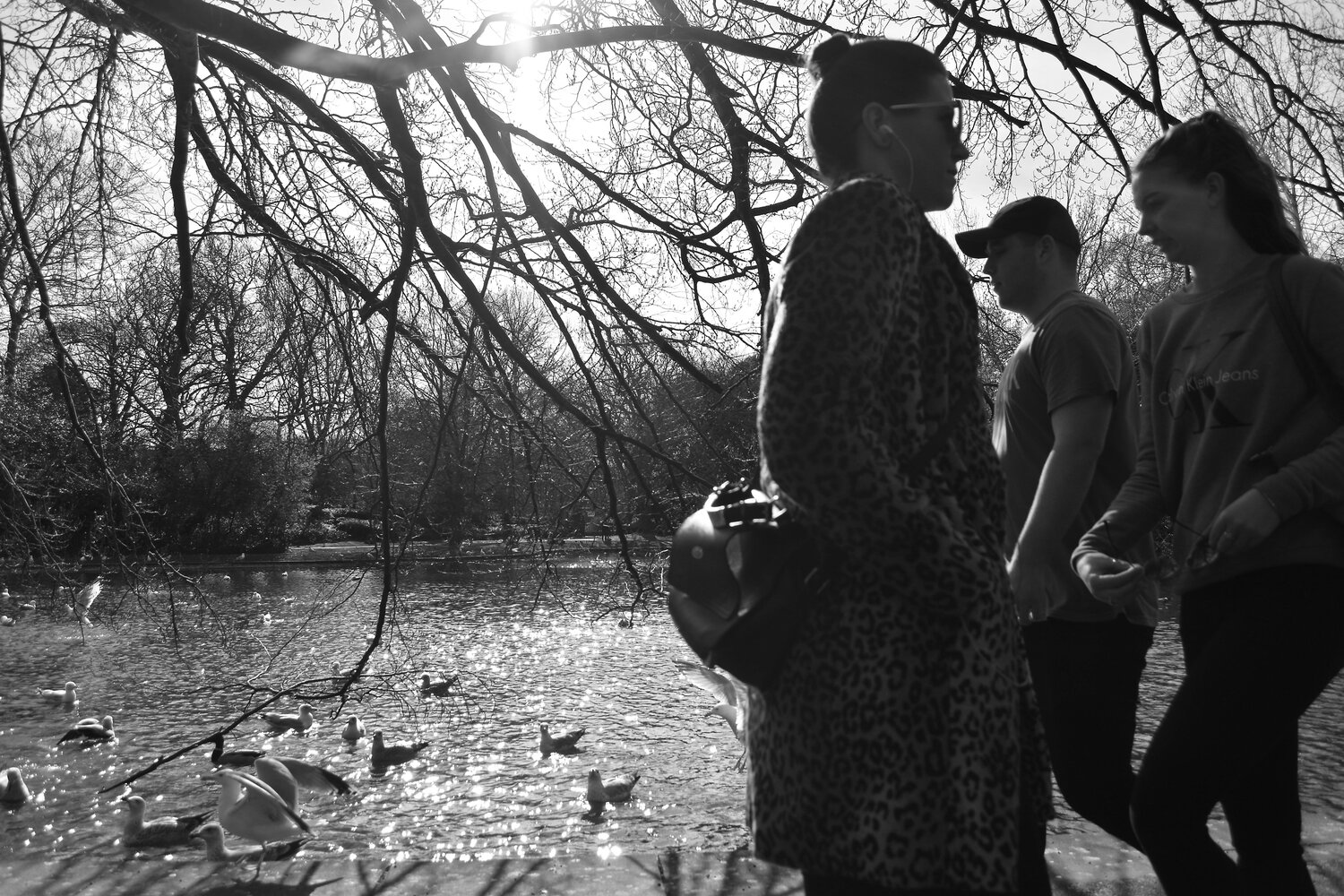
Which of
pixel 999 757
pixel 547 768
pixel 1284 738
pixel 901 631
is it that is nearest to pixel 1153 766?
pixel 1284 738

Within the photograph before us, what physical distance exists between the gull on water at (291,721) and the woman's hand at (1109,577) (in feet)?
25.1

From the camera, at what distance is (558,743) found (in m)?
7.50

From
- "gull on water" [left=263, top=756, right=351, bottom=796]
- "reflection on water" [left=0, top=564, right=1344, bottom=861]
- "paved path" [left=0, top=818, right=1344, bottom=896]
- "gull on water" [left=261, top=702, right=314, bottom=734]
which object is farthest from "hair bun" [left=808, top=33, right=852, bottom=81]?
"gull on water" [left=261, top=702, right=314, bottom=734]

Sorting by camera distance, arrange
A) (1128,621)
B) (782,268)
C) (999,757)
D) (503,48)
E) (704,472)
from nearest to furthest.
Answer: (999,757), (782,268), (1128,621), (503,48), (704,472)

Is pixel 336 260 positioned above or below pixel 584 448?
above

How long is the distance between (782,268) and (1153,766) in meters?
1.06

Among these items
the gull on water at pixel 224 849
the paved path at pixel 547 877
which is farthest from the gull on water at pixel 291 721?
the paved path at pixel 547 877

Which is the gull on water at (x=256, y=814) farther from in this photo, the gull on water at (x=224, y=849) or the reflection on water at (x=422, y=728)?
the reflection on water at (x=422, y=728)

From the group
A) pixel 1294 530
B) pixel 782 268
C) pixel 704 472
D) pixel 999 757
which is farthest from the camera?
pixel 704 472

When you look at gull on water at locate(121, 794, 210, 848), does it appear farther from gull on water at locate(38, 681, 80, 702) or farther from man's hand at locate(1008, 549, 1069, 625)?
man's hand at locate(1008, 549, 1069, 625)

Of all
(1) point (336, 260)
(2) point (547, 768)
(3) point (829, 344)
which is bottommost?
(2) point (547, 768)

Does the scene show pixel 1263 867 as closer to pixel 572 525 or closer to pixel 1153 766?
pixel 1153 766

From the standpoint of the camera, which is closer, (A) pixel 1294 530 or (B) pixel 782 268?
(B) pixel 782 268

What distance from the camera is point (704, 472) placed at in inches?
218
